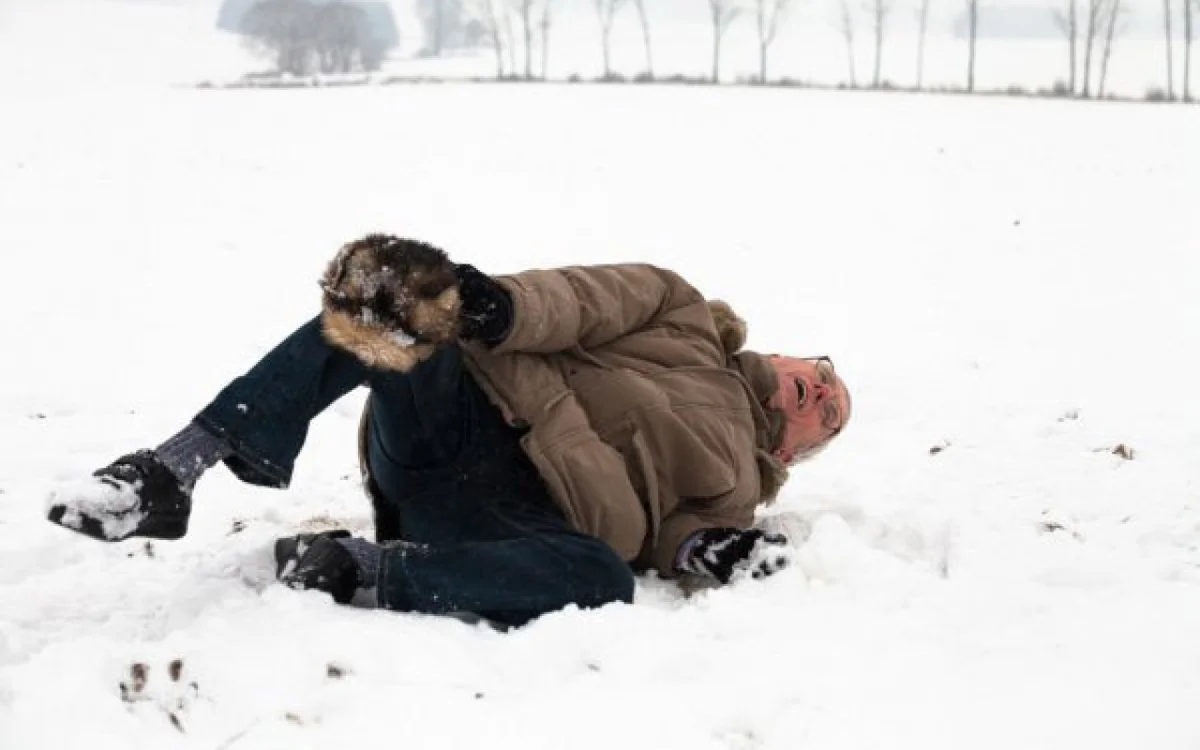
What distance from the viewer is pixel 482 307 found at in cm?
249

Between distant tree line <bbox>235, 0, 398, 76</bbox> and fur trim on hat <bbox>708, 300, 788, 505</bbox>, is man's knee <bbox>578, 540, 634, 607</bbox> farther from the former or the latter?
distant tree line <bbox>235, 0, 398, 76</bbox>

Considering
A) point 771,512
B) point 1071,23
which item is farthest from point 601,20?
point 771,512

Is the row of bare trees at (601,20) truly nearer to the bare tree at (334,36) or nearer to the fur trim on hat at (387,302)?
the bare tree at (334,36)

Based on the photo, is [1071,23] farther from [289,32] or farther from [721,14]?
[289,32]

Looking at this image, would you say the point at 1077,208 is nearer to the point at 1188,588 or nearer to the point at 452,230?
the point at 452,230

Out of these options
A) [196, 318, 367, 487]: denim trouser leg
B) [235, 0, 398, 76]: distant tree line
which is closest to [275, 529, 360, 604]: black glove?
[196, 318, 367, 487]: denim trouser leg

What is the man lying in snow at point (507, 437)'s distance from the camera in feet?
7.45

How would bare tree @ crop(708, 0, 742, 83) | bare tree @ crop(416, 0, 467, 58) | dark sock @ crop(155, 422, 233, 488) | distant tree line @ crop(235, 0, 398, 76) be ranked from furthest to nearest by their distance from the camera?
bare tree @ crop(416, 0, 467, 58), distant tree line @ crop(235, 0, 398, 76), bare tree @ crop(708, 0, 742, 83), dark sock @ crop(155, 422, 233, 488)

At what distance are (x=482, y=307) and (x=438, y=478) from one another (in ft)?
1.45

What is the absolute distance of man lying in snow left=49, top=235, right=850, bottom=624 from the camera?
2.27 meters

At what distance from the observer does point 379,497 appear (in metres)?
2.75

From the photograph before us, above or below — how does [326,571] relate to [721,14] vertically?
below

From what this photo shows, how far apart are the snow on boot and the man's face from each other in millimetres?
1679

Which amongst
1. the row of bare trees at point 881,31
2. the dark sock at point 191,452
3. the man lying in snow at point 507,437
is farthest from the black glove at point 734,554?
the row of bare trees at point 881,31
